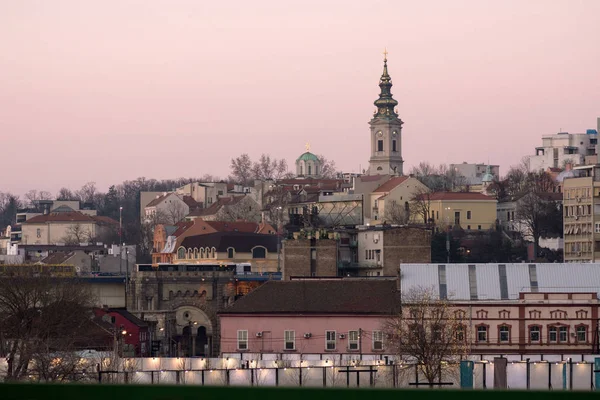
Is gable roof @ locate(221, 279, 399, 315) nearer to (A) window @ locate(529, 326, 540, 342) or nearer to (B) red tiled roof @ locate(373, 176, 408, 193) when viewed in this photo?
(A) window @ locate(529, 326, 540, 342)

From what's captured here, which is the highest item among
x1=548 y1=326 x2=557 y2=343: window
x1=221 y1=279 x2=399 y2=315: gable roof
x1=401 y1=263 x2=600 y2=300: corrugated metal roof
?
x1=401 y1=263 x2=600 y2=300: corrugated metal roof

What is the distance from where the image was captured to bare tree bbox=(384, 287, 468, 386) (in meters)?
61.9

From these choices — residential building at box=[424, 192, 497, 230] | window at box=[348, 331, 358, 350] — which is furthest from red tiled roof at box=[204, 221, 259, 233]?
window at box=[348, 331, 358, 350]

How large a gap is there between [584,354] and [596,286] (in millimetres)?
8659

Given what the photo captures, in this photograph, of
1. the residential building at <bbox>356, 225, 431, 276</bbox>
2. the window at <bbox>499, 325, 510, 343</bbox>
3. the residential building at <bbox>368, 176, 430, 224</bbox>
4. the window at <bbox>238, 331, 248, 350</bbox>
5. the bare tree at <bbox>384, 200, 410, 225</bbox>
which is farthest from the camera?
the residential building at <bbox>368, 176, 430, 224</bbox>

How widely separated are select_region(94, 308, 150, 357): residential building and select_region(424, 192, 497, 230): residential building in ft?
293

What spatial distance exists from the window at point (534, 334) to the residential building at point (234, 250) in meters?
85.1

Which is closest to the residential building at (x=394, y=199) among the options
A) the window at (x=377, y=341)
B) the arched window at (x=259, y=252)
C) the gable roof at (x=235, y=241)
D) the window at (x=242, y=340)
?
the gable roof at (x=235, y=241)

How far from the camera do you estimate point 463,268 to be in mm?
74938

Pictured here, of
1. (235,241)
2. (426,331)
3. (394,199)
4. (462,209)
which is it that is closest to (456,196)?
(462,209)

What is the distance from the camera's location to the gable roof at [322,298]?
76000 mm

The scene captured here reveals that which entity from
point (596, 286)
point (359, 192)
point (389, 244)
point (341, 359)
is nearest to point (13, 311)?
point (341, 359)

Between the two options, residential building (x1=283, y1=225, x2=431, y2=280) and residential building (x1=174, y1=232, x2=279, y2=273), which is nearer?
residential building (x1=283, y1=225, x2=431, y2=280)

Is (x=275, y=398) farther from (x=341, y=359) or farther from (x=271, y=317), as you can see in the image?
(x=271, y=317)
